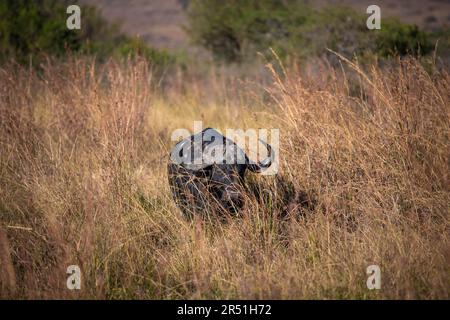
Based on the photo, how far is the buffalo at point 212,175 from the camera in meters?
3.38

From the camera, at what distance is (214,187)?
3479 millimetres

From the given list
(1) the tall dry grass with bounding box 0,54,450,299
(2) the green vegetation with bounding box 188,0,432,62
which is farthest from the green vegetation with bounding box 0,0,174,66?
(1) the tall dry grass with bounding box 0,54,450,299

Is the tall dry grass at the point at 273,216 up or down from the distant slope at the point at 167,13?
down

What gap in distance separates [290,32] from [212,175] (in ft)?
21.8

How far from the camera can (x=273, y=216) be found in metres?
3.30

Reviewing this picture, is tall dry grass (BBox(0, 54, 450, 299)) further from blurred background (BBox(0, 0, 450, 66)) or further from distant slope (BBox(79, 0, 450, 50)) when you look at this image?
distant slope (BBox(79, 0, 450, 50))

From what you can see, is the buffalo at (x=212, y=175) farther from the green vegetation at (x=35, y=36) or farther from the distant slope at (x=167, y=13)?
the distant slope at (x=167, y=13)

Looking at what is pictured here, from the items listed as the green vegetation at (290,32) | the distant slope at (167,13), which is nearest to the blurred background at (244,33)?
the green vegetation at (290,32)

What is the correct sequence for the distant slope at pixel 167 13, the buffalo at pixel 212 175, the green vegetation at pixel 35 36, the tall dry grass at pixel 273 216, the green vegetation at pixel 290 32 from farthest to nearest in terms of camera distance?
the distant slope at pixel 167 13, the green vegetation at pixel 35 36, the green vegetation at pixel 290 32, the buffalo at pixel 212 175, the tall dry grass at pixel 273 216

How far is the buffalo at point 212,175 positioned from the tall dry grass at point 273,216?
0.13 m

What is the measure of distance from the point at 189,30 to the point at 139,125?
7921mm

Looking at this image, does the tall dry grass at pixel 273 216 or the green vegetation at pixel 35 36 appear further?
the green vegetation at pixel 35 36

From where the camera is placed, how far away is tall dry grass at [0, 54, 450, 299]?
276cm

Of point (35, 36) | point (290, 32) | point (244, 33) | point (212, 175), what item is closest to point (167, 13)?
point (244, 33)
